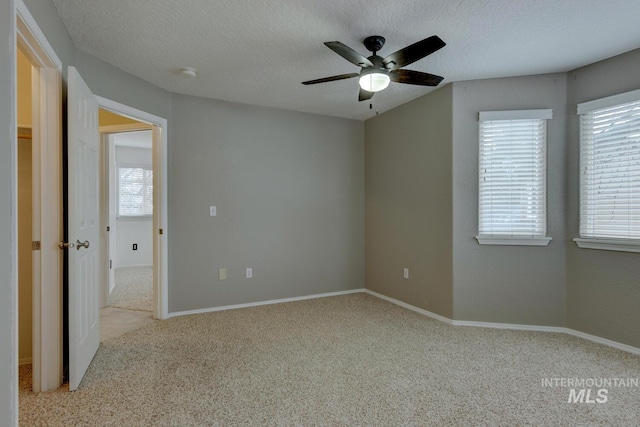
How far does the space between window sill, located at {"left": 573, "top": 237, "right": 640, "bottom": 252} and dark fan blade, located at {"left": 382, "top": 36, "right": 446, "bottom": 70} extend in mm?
2219

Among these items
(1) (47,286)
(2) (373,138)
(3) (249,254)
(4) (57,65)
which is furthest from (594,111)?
(1) (47,286)

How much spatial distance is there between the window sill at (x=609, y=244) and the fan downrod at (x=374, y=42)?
2.45 metres

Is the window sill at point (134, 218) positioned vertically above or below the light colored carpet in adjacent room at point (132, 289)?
above

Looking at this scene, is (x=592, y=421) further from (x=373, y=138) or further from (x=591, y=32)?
(x=373, y=138)

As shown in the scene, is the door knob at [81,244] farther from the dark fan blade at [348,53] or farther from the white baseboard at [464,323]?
the dark fan blade at [348,53]

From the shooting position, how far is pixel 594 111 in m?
2.85

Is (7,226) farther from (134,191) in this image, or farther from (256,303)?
(134,191)

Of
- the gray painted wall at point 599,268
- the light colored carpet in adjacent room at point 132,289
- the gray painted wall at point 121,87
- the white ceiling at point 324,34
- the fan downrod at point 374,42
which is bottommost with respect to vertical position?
the light colored carpet in adjacent room at point 132,289

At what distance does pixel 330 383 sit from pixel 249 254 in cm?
214

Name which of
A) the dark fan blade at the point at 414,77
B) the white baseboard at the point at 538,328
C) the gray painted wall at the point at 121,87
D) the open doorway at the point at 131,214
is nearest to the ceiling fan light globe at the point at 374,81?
the dark fan blade at the point at 414,77

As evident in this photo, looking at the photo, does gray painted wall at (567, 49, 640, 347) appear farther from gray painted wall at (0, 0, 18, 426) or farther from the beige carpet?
gray painted wall at (0, 0, 18, 426)

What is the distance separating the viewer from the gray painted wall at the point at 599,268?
2652 millimetres

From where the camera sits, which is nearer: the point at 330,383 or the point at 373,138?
the point at 330,383

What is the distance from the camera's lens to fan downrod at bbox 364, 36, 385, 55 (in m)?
2.37
